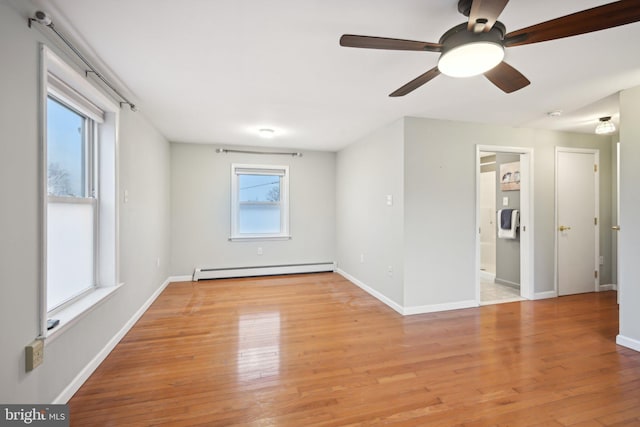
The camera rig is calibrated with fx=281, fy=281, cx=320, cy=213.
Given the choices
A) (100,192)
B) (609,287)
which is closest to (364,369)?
(100,192)

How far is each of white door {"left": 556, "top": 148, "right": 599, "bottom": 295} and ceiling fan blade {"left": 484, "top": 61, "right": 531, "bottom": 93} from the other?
2881 mm

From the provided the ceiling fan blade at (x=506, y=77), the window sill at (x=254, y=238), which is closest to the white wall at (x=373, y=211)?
the window sill at (x=254, y=238)

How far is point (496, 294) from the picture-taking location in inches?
160

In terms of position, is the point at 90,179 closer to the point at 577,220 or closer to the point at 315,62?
the point at 315,62

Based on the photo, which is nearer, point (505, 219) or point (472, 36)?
point (472, 36)

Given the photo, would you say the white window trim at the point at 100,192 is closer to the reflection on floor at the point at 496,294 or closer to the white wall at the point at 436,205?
the white wall at the point at 436,205

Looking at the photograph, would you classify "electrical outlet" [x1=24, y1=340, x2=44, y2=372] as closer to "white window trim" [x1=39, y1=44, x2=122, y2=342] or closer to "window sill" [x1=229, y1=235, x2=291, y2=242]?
"white window trim" [x1=39, y1=44, x2=122, y2=342]

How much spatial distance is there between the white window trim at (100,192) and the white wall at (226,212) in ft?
7.79

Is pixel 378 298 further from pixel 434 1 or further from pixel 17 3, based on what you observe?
pixel 17 3

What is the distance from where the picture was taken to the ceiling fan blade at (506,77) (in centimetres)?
169

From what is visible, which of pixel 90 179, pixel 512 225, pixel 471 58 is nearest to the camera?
pixel 471 58

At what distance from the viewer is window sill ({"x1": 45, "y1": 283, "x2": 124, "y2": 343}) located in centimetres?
170

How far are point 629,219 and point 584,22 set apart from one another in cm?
226

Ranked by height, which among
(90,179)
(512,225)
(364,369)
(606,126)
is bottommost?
(364,369)
